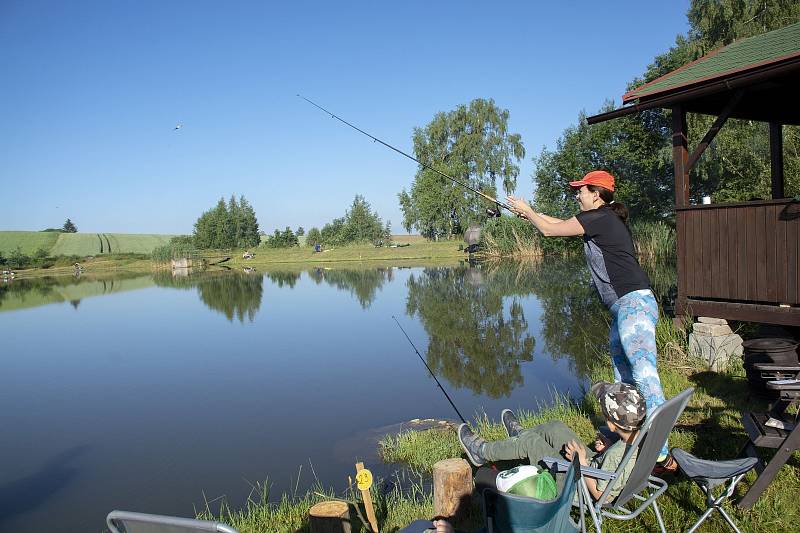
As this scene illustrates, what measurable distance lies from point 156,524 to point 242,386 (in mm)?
7558

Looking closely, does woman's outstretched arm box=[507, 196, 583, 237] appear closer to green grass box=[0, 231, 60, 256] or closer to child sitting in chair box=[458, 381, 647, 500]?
child sitting in chair box=[458, 381, 647, 500]

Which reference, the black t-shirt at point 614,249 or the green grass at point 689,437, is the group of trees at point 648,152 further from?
the black t-shirt at point 614,249

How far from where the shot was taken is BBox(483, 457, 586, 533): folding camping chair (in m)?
2.21

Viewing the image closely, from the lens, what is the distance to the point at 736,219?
22.3 feet

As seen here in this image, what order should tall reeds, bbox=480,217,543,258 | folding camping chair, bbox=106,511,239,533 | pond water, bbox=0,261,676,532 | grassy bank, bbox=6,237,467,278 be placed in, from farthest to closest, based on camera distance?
grassy bank, bbox=6,237,467,278 < tall reeds, bbox=480,217,543,258 < pond water, bbox=0,261,676,532 < folding camping chair, bbox=106,511,239,533

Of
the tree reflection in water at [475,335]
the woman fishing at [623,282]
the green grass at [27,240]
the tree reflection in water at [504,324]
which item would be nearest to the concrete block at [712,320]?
the tree reflection in water at [504,324]

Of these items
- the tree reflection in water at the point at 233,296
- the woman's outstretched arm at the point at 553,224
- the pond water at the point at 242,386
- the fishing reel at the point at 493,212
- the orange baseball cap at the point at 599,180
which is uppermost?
the orange baseball cap at the point at 599,180

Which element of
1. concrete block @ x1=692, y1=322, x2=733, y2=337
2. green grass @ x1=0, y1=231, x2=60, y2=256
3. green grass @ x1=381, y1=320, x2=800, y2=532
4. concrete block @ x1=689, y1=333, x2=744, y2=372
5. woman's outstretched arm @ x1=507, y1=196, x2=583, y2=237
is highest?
green grass @ x1=0, y1=231, x2=60, y2=256

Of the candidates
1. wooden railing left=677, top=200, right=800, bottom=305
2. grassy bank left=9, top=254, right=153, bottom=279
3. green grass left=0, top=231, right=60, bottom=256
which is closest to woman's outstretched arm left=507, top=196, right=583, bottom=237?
wooden railing left=677, top=200, right=800, bottom=305

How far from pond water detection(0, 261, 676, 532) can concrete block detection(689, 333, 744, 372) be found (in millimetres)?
1355

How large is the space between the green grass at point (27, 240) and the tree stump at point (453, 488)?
59.3 meters

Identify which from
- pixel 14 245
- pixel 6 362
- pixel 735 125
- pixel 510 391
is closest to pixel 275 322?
pixel 6 362

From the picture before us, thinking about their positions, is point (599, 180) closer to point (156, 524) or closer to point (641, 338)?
point (641, 338)

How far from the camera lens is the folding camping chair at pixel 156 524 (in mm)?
1717
